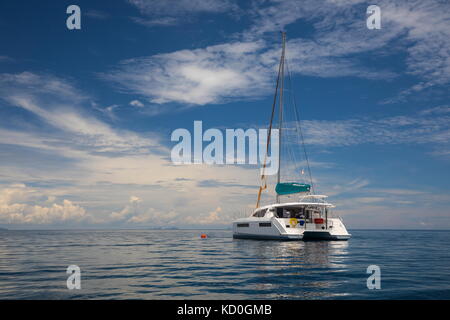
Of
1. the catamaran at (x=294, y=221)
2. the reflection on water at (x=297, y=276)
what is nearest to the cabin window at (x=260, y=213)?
the catamaran at (x=294, y=221)

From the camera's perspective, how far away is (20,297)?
1259 centimetres

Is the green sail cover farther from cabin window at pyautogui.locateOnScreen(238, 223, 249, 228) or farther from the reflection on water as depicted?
the reflection on water

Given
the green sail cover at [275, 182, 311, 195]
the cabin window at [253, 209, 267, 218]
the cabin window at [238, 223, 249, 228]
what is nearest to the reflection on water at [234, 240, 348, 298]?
the green sail cover at [275, 182, 311, 195]

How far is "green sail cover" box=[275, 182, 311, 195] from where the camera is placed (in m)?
42.5

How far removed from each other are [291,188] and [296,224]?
205 inches

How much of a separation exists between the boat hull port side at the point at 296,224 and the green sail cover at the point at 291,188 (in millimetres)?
2096

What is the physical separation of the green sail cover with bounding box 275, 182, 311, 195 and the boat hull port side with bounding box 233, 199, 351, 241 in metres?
2.10

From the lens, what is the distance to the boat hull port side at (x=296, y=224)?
3856 cm

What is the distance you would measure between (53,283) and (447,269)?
2153 cm
